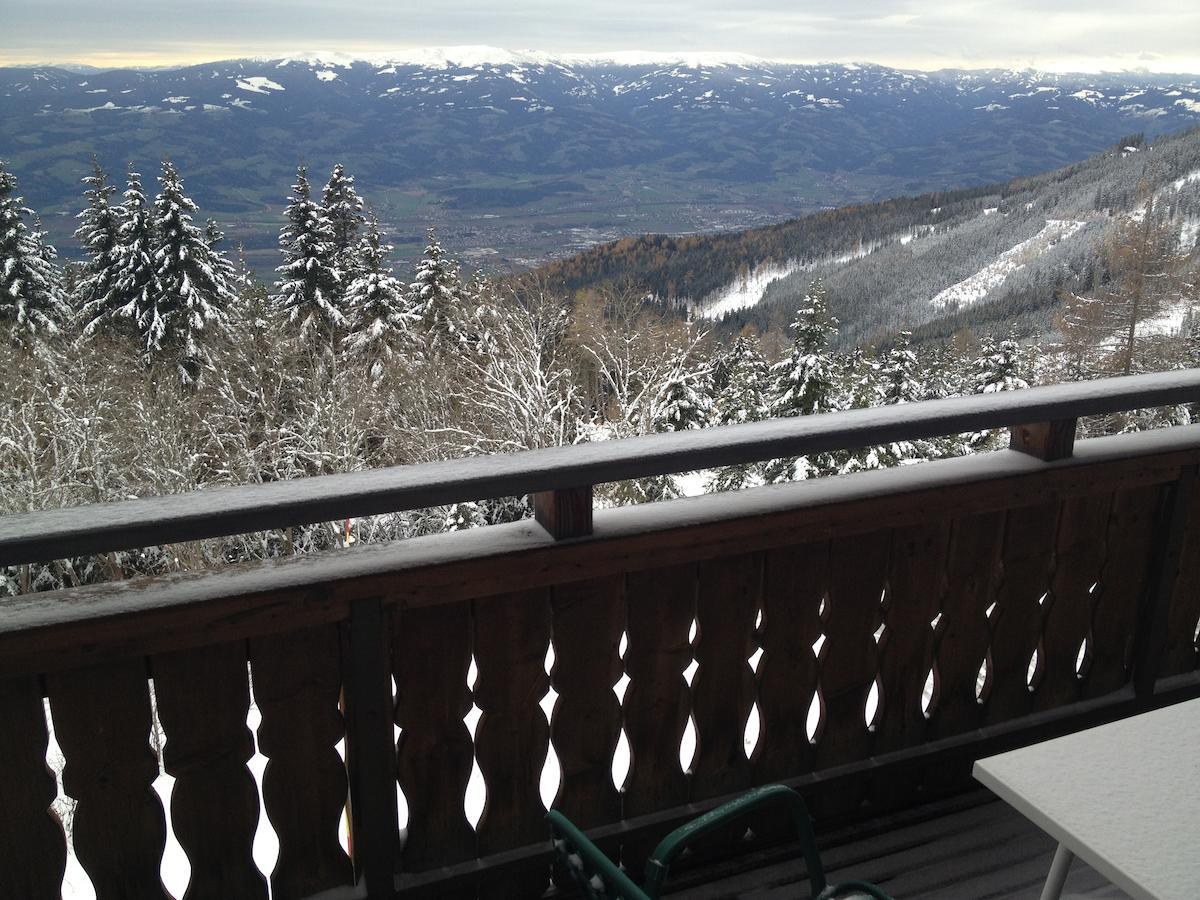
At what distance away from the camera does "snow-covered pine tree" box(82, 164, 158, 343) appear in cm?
2048

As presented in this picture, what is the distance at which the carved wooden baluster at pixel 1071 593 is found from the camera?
2090mm

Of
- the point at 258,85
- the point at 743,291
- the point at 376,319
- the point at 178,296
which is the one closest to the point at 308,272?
the point at 376,319

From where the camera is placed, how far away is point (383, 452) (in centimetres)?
2158

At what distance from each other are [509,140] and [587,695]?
114m

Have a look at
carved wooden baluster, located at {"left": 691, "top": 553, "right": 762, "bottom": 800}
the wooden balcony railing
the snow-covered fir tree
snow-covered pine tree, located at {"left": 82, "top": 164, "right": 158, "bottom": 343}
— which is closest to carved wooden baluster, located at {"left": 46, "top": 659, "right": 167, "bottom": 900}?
the wooden balcony railing

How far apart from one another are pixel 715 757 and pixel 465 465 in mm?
912

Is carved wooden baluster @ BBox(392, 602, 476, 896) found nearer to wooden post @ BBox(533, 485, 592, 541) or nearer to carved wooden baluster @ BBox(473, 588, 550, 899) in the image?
carved wooden baluster @ BBox(473, 588, 550, 899)

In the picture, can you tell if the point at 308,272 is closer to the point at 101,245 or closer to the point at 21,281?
the point at 101,245

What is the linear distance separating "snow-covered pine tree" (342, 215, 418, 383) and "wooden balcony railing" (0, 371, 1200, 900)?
21.2 meters

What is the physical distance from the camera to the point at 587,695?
1.72 m

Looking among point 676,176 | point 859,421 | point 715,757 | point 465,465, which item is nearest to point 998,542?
point 859,421

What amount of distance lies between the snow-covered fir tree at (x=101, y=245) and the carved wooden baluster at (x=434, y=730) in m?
22.3

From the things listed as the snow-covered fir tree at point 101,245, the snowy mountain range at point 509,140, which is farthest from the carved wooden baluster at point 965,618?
the snowy mountain range at point 509,140

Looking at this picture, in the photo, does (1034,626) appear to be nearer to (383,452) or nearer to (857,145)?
(383,452)
